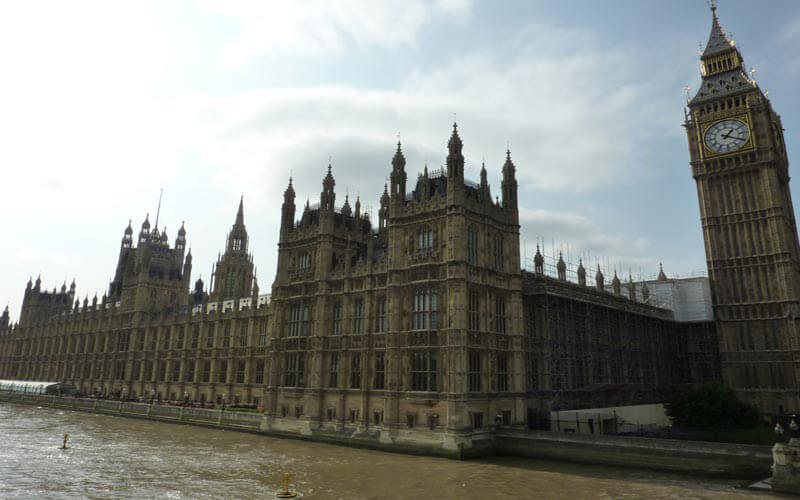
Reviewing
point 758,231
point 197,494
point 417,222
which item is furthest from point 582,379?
point 197,494

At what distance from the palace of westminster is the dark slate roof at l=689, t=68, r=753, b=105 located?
0.22 m

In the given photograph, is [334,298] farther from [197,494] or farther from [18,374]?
[18,374]

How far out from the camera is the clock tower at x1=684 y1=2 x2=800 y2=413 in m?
61.0

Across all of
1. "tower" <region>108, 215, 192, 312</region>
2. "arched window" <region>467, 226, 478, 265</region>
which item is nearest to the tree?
"arched window" <region>467, 226, 478, 265</region>

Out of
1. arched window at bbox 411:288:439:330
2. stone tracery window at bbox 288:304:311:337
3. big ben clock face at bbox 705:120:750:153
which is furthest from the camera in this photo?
big ben clock face at bbox 705:120:750:153

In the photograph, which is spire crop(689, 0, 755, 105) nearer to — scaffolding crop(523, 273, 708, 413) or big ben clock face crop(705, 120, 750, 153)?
big ben clock face crop(705, 120, 750, 153)

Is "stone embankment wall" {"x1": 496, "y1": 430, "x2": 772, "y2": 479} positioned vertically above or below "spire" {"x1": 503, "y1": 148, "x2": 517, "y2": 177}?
below

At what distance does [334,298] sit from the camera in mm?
51969

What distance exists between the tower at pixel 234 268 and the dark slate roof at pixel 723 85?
95.9 metres

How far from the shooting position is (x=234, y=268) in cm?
12469

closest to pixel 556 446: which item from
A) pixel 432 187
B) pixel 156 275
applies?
pixel 432 187

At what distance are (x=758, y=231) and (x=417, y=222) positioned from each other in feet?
154

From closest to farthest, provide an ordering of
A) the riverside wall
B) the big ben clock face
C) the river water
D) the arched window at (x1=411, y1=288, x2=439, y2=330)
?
the river water, the riverside wall, the arched window at (x1=411, y1=288, x2=439, y2=330), the big ben clock face

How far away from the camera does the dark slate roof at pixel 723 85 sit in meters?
69.8
